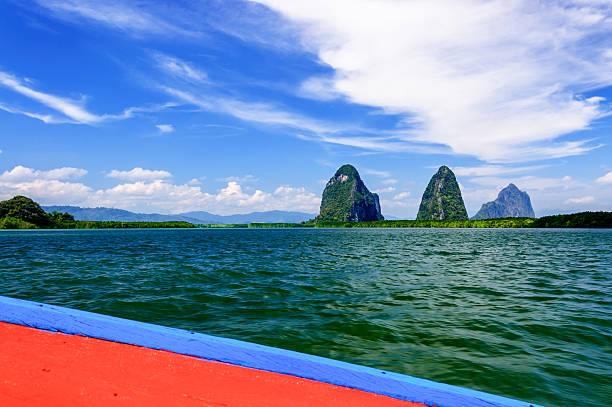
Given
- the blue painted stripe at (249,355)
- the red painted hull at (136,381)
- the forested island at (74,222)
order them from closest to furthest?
the red painted hull at (136,381), the blue painted stripe at (249,355), the forested island at (74,222)

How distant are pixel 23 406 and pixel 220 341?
1.68 metres

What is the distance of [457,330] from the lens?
8.56 m

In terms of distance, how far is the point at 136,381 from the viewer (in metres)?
3.05

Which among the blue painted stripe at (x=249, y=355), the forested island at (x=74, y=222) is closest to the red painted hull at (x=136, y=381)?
the blue painted stripe at (x=249, y=355)

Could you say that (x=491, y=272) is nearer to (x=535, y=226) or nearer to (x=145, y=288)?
(x=145, y=288)

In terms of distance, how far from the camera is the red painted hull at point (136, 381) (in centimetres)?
274

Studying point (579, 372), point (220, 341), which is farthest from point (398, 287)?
point (220, 341)

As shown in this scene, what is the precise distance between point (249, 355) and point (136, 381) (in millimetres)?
1091

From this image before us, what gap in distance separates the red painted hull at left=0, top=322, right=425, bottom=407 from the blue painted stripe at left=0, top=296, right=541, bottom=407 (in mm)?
82

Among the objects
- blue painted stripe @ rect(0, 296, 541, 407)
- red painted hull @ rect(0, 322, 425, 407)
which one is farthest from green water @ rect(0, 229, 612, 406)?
red painted hull @ rect(0, 322, 425, 407)

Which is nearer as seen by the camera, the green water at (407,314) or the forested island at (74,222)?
the green water at (407,314)

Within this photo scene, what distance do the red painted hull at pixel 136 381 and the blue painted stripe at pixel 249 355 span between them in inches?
3.2

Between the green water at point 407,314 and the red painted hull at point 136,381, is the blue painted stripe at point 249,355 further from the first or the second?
the green water at point 407,314

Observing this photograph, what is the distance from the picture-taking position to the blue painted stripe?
118 inches
